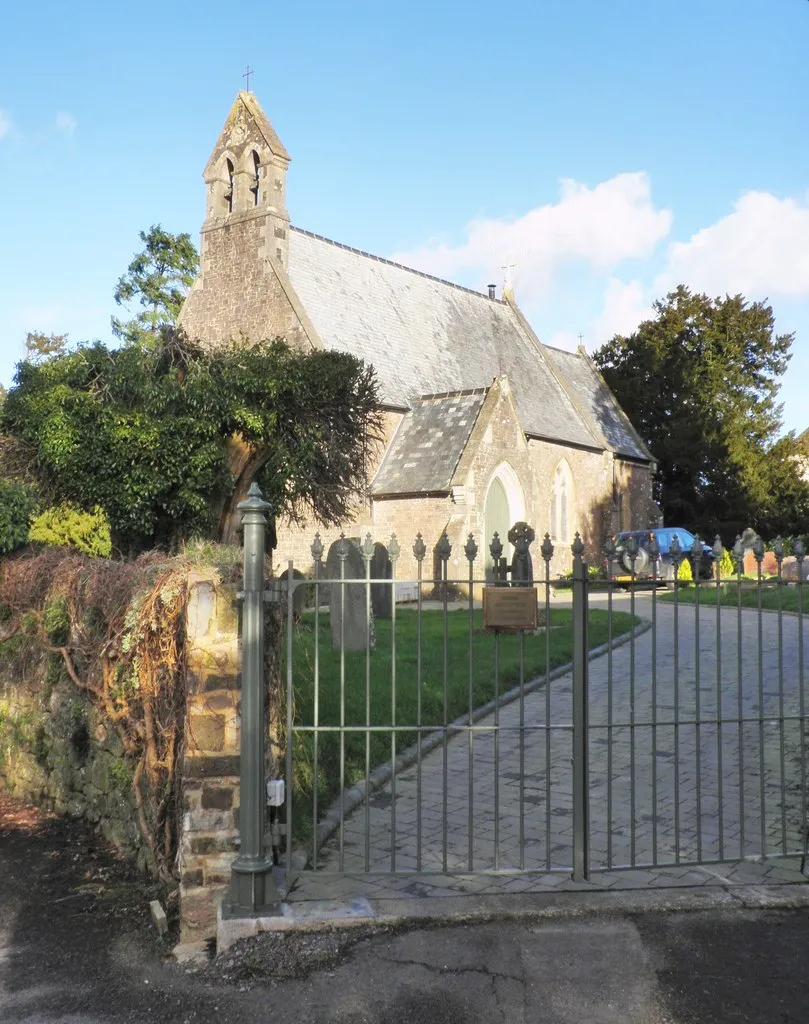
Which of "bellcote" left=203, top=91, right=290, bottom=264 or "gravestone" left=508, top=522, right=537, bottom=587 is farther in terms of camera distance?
"bellcote" left=203, top=91, right=290, bottom=264

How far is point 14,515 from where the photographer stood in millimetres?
10586

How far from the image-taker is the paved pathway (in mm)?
5449

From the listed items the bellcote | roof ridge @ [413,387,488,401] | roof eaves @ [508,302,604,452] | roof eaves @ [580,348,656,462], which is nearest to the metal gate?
roof ridge @ [413,387,488,401]

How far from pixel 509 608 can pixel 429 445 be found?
20254mm

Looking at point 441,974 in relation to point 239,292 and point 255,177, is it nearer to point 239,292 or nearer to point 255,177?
point 239,292

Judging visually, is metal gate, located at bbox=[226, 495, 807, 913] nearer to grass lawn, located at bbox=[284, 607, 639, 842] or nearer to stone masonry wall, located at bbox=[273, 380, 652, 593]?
grass lawn, located at bbox=[284, 607, 639, 842]

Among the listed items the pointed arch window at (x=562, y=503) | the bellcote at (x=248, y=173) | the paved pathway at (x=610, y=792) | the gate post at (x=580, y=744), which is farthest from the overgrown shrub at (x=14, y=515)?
the pointed arch window at (x=562, y=503)

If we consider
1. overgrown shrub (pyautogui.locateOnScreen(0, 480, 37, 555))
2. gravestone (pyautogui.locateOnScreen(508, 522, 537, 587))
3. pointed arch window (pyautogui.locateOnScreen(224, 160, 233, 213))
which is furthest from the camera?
pointed arch window (pyautogui.locateOnScreen(224, 160, 233, 213))

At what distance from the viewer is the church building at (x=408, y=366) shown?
2483 cm

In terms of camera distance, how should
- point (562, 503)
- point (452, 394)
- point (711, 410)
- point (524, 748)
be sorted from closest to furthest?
point (524, 748), point (452, 394), point (562, 503), point (711, 410)

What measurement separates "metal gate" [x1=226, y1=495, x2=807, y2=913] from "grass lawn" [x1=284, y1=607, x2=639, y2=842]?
3 cm

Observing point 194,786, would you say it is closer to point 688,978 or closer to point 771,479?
point 688,978

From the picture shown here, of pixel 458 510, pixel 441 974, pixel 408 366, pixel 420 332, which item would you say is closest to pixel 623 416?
Answer: pixel 420 332

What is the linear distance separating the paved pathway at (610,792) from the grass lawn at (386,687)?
306 mm
